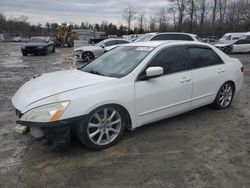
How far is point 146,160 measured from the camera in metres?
3.56

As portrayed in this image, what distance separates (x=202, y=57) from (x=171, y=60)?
875 mm

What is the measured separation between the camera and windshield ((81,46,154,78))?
4262 mm

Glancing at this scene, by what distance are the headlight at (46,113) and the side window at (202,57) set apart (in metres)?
2.64

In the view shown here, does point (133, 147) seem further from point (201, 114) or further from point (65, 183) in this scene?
point (201, 114)

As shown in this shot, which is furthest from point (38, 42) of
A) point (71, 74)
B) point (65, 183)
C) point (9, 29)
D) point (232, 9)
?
point (9, 29)

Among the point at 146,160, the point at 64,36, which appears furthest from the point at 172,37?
the point at 64,36

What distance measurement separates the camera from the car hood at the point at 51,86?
3.62 meters

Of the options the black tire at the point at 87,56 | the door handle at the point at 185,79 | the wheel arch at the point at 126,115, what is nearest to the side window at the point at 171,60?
the door handle at the point at 185,79

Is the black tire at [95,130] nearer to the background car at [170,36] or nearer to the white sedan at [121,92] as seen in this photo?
the white sedan at [121,92]

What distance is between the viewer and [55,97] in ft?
11.5

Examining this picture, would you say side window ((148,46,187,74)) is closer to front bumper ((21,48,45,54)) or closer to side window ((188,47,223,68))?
side window ((188,47,223,68))

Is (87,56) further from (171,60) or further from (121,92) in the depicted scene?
(121,92)

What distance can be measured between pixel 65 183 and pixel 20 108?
3.96ft

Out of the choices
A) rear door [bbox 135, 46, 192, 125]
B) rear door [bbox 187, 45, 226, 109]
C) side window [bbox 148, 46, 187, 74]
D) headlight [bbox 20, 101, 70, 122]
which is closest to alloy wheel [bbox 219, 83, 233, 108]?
rear door [bbox 187, 45, 226, 109]
